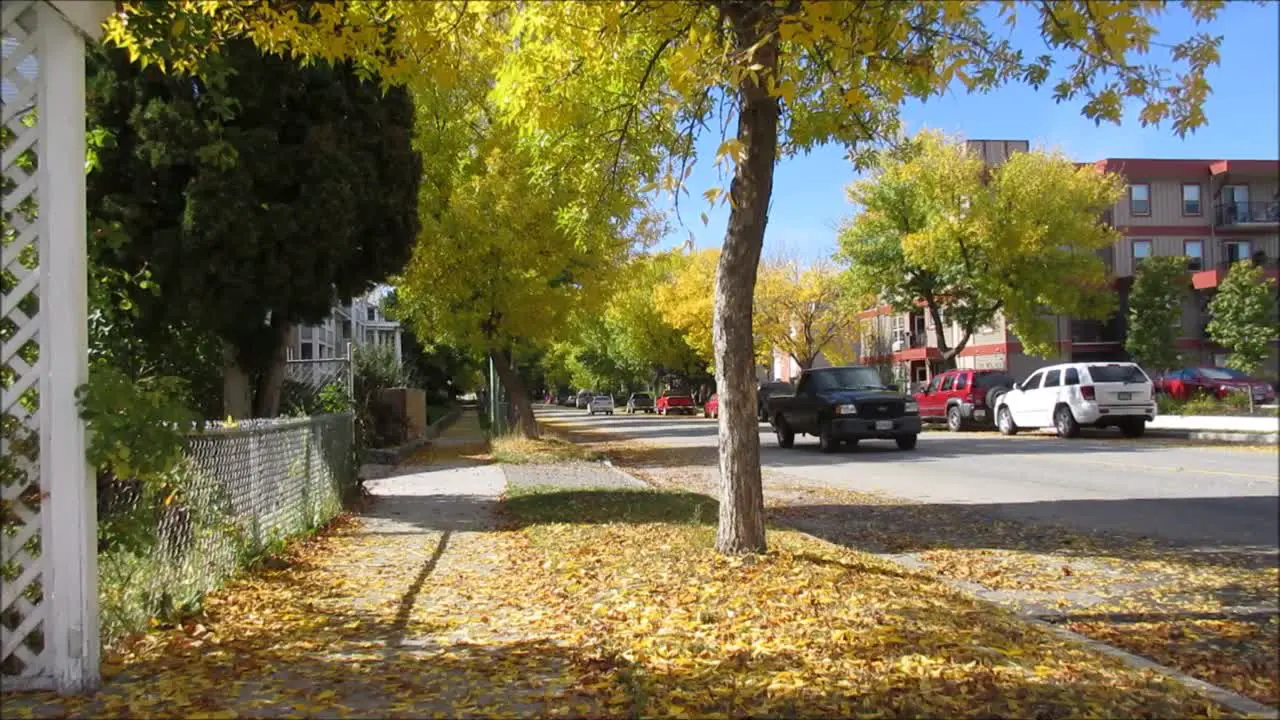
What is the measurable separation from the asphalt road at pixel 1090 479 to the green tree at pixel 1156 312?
58.5 feet

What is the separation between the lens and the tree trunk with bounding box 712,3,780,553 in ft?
22.0

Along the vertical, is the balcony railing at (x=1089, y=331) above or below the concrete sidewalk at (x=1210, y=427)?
above

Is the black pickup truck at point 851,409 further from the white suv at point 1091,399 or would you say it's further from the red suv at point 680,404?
the red suv at point 680,404

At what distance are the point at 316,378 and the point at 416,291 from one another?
8.47 feet

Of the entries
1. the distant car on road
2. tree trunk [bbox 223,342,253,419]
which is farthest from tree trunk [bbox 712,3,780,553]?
the distant car on road

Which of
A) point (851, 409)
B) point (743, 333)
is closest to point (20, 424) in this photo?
point (743, 333)

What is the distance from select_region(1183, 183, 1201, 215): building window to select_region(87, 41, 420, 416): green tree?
43440 millimetres

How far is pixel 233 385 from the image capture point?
10.4 metres

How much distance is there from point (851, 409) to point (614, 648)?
14464 mm

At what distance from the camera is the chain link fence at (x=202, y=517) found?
5.02 m

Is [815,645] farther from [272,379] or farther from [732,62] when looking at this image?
[272,379]

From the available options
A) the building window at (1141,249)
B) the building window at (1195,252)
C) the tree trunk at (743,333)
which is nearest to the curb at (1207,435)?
the tree trunk at (743,333)

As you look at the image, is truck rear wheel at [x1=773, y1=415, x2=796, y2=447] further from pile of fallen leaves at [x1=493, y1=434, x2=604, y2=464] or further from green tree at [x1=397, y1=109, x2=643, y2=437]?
green tree at [x1=397, y1=109, x2=643, y2=437]

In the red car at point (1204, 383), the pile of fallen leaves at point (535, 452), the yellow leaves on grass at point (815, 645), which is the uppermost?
the red car at point (1204, 383)
